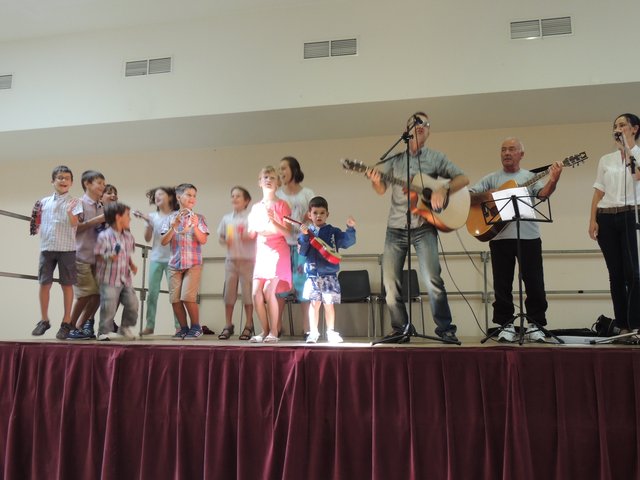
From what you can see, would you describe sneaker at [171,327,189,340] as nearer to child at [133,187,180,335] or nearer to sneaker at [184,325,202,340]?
sneaker at [184,325,202,340]

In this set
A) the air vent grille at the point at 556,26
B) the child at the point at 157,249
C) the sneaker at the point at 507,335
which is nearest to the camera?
the sneaker at the point at 507,335

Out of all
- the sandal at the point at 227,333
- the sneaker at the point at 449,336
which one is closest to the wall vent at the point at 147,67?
the sandal at the point at 227,333

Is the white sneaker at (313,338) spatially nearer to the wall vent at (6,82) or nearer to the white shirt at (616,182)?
the white shirt at (616,182)

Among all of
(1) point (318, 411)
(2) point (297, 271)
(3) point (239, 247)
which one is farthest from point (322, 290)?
(3) point (239, 247)

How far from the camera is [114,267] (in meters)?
4.29

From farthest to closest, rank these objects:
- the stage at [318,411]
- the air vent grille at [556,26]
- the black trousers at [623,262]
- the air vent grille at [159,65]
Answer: the air vent grille at [159,65] → the air vent grille at [556,26] → the black trousers at [623,262] → the stage at [318,411]

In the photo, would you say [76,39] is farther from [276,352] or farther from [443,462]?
[443,462]

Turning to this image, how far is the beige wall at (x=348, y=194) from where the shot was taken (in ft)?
19.7

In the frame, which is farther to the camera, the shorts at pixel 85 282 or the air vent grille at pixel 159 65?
the air vent grille at pixel 159 65

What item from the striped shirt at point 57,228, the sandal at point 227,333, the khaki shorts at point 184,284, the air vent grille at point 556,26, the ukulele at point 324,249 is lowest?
the sandal at point 227,333

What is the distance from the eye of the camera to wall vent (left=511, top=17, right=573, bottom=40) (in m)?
5.13

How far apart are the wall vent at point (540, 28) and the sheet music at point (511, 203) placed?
7.65 feet

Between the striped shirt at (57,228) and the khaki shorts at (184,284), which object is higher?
the striped shirt at (57,228)

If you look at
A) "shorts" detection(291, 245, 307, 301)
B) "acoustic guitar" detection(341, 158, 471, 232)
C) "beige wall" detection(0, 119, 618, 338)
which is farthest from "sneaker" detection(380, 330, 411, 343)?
"beige wall" detection(0, 119, 618, 338)
